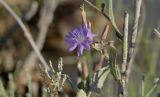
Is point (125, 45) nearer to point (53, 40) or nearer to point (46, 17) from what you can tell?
point (46, 17)

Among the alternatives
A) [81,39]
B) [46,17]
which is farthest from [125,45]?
[46,17]

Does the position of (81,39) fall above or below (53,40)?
above

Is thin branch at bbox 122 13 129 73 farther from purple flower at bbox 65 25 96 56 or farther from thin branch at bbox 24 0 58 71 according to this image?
thin branch at bbox 24 0 58 71

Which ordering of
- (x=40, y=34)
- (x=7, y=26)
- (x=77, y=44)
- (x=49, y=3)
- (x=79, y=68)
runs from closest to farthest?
1. (x=77, y=44)
2. (x=79, y=68)
3. (x=49, y=3)
4. (x=40, y=34)
5. (x=7, y=26)

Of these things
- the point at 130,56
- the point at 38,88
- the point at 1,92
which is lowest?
the point at 38,88

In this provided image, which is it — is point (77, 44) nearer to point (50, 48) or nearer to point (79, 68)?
point (79, 68)

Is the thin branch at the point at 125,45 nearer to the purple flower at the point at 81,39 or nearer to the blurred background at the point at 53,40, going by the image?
the purple flower at the point at 81,39

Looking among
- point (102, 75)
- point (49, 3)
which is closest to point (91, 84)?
point (102, 75)
